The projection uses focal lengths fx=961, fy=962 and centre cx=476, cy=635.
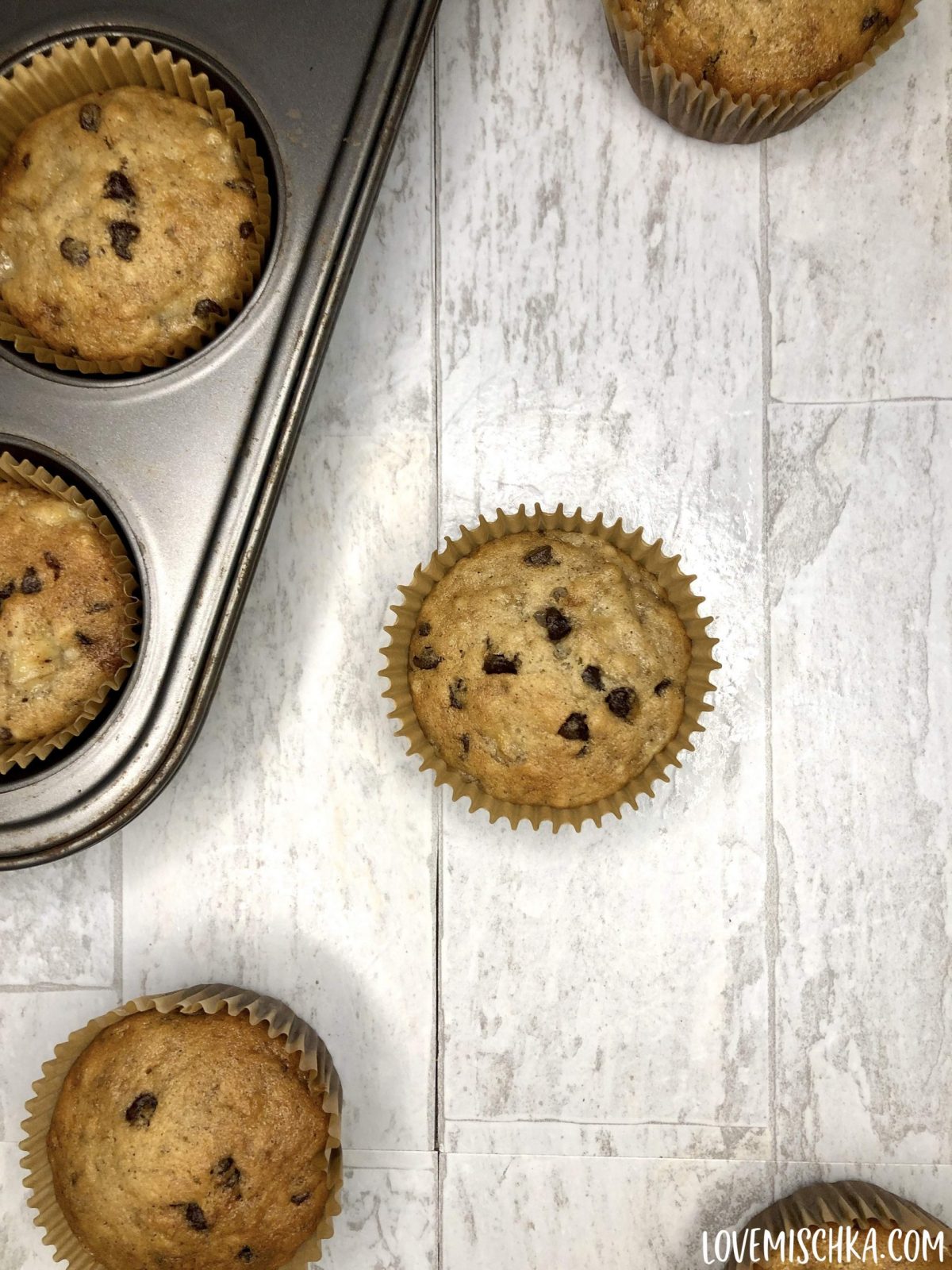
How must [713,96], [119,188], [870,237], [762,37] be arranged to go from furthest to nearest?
[870,237]
[713,96]
[762,37]
[119,188]

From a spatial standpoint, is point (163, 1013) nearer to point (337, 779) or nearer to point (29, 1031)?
point (29, 1031)

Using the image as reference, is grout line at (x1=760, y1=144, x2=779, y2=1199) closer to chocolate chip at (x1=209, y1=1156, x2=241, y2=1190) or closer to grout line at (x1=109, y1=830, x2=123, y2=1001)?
chocolate chip at (x1=209, y1=1156, x2=241, y2=1190)

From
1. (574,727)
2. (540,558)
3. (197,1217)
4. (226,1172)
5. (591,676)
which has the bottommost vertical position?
(197,1217)

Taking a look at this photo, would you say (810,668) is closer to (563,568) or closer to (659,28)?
(563,568)

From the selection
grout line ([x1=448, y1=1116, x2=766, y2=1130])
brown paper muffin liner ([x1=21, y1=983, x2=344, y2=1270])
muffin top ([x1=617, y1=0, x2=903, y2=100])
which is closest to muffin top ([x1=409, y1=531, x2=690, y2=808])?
brown paper muffin liner ([x1=21, y1=983, x2=344, y2=1270])

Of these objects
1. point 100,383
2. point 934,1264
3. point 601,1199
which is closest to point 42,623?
point 100,383

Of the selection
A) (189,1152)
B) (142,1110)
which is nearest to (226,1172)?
(189,1152)
